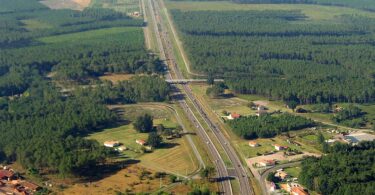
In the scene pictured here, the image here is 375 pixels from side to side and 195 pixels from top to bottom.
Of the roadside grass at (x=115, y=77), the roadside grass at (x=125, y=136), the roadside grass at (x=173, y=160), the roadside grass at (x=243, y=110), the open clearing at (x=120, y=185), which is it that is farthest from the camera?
the roadside grass at (x=115, y=77)

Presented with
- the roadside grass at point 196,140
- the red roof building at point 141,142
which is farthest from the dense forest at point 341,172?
the red roof building at point 141,142

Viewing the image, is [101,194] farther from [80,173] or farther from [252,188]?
[252,188]

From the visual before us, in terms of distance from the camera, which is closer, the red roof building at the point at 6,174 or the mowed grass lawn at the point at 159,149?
the red roof building at the point at 6,174

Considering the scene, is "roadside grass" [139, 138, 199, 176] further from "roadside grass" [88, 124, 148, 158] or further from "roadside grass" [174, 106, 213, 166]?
"roadside grass" [88, 124, 148, 158]

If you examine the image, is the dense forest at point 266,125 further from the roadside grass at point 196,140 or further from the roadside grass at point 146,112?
the roadside grass at point 146,112

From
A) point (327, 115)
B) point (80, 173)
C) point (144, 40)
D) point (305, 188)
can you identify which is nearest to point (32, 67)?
point (144, 40)
